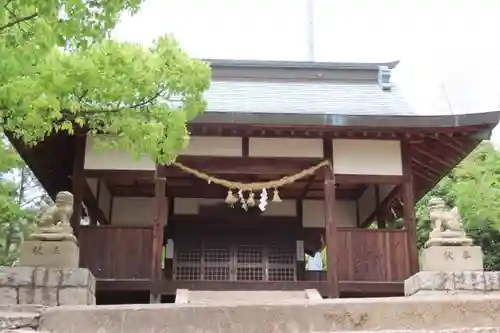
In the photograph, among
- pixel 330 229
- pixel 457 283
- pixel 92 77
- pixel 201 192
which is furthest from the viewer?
pixel 201 192

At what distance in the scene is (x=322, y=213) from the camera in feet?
50.9

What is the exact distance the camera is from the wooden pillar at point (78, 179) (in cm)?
1127

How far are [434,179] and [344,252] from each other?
4025 millimetres

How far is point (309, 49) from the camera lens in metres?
26.1

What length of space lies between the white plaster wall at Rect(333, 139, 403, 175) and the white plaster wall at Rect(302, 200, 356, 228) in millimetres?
3534

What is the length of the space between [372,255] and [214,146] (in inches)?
149

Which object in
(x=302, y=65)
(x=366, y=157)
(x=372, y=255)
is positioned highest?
(x=302, y=65)

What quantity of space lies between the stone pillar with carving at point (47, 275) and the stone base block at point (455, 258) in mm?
5595

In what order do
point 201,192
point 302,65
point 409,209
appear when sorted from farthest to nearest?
point 302,65, point 201,192, point 409,209

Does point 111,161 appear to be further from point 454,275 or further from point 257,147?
point 454,275

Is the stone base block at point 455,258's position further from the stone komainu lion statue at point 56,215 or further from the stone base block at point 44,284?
the stone komainu lion statue at point 56,215

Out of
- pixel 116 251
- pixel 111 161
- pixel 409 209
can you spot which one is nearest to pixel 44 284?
pixel 116 251

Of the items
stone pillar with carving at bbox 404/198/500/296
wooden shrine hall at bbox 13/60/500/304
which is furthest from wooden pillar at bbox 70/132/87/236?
stone pillar with carving at bbox 404/198/500/296

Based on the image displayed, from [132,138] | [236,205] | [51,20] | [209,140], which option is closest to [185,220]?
[236,205]
